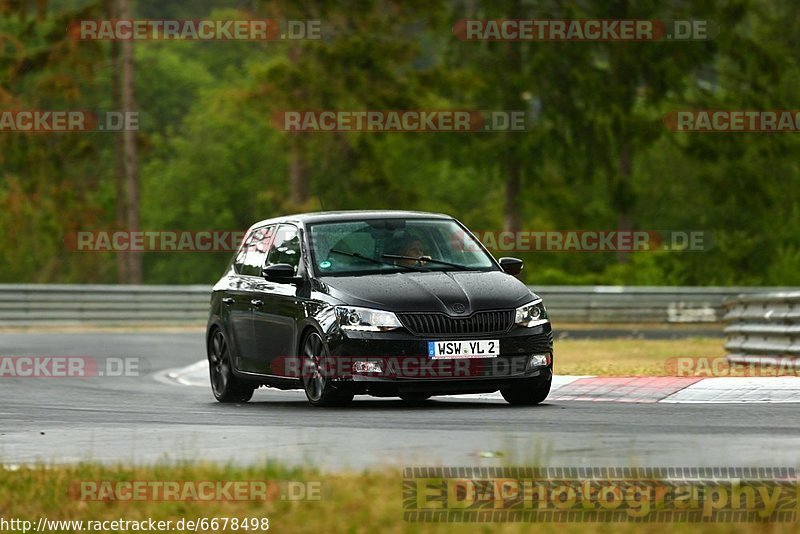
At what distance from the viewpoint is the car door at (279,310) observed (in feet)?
50.5

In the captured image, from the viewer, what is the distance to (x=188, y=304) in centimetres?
3759

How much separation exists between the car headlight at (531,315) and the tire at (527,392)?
0.49 metres

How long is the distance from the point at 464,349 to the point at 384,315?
0.70 meters

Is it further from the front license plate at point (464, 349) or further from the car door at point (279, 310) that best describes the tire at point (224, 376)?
the front license plate at point (464, 349)

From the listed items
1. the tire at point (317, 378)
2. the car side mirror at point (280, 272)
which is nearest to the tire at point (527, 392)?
the tire at point (317, 378)

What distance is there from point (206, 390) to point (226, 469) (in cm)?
983

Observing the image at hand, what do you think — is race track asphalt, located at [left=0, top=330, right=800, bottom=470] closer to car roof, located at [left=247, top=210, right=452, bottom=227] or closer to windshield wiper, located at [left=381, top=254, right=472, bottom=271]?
windshield wiper, located at [left=381, top=254, right=472, bottom=271]

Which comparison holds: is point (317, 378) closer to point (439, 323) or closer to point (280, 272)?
point (280, 272)

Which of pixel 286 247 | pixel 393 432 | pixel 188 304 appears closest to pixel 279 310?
pixel 286 247

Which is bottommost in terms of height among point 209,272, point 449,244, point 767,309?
point 209,272

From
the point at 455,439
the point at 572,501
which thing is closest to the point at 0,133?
the point at 455,439

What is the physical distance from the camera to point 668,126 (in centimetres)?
4859

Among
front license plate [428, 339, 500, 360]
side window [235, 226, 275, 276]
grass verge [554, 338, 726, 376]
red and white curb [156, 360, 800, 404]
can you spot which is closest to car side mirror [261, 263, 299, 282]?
side window [235, 226, 275, 276]

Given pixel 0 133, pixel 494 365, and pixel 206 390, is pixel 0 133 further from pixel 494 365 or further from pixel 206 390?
pixel 494 365
